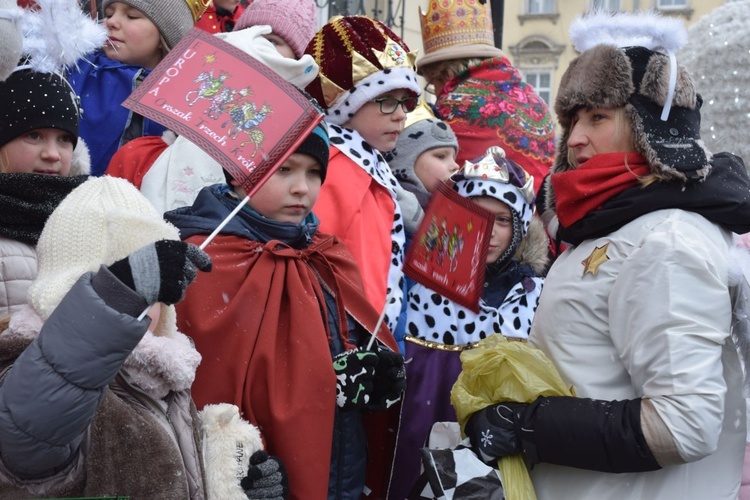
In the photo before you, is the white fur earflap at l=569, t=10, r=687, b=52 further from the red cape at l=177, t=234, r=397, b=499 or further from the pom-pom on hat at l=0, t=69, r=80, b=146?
the pom-pom on hat at l=0, t=69, r=80, b=146

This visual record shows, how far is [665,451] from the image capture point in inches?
113

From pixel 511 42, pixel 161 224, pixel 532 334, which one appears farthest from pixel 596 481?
pixel 511 42

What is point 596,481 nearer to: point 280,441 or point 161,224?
point 280,441

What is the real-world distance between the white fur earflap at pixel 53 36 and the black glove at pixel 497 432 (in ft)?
6.27

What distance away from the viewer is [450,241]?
3.97 metres

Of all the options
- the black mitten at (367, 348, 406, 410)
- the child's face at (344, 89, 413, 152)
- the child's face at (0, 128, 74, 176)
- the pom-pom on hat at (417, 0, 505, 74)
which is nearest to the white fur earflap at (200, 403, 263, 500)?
the black mitten at (367, 348, 406, 410)

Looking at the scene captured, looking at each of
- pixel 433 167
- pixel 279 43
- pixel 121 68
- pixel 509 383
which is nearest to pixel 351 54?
pixel 279 43

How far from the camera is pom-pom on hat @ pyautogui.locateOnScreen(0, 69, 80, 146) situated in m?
3.47

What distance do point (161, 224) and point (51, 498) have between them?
0.78 meters

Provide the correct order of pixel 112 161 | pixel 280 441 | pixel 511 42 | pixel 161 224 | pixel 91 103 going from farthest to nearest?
pixel 511 42 → pixel 91 103 → pixel 112 161 → pixel 280 441 → pixel 161 224

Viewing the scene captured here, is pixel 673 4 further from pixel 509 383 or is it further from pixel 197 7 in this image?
pixel 509 383

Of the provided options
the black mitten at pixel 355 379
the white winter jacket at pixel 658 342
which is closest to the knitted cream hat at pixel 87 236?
the black mitten at pixel 355 379

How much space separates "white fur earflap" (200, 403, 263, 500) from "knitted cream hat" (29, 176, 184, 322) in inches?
23.1

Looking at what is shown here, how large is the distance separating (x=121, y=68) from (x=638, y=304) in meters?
2.76
